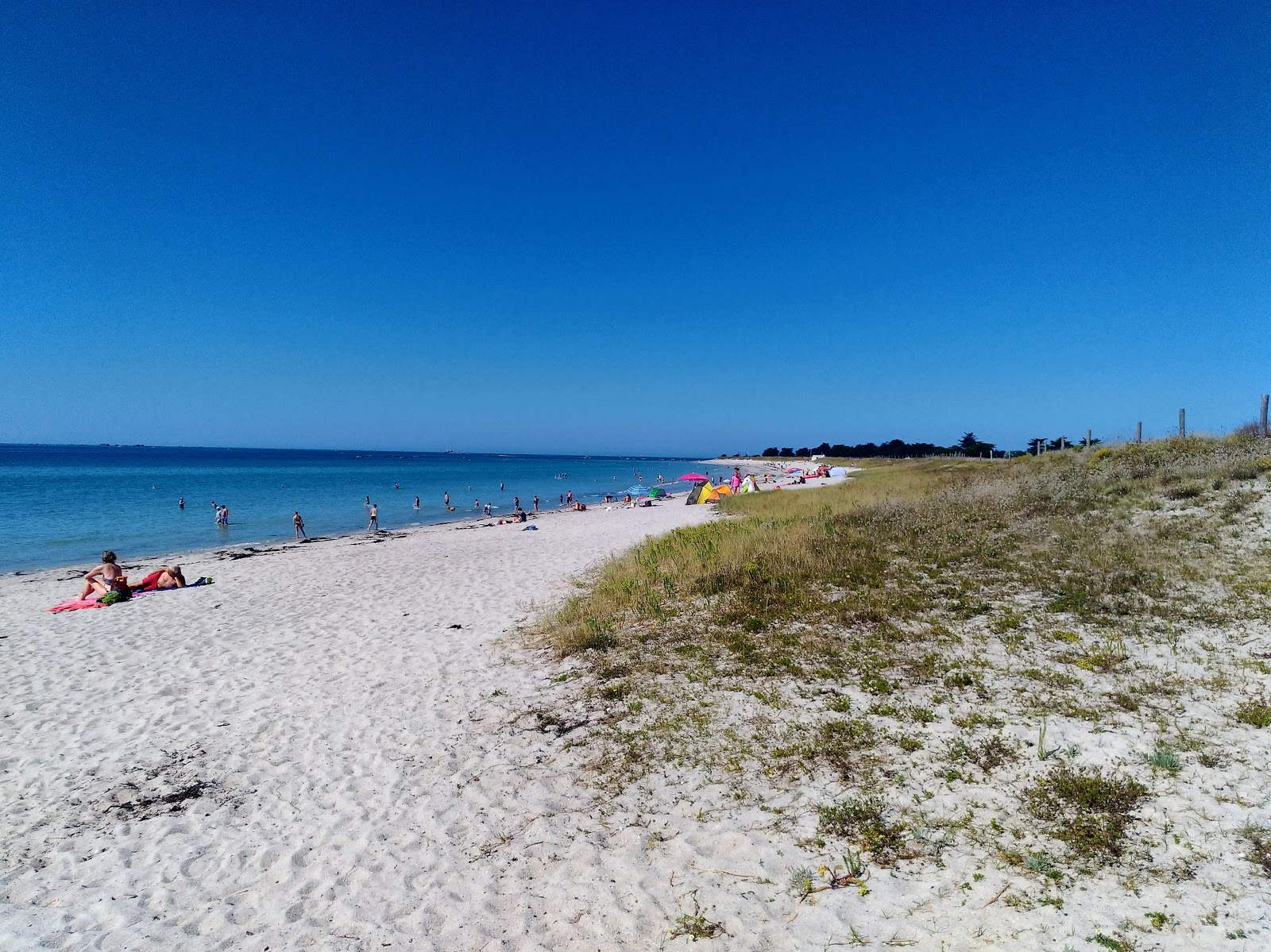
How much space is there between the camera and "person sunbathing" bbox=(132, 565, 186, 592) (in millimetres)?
14884

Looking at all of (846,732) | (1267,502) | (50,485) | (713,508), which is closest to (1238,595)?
(1267,502)

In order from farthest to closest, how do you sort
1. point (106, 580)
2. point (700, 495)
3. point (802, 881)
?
1. point (700, 495)
2. point (106, 580)
3. point (802, 881)

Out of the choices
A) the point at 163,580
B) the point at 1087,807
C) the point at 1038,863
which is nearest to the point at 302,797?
the point at 1038,863

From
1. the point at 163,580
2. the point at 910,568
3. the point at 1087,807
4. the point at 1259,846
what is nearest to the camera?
the point at 1259,846

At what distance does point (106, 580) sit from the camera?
14.2 meters

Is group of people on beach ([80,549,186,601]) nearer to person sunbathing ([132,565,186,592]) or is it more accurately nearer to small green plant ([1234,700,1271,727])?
person sunbathing ([132,565,186,592])

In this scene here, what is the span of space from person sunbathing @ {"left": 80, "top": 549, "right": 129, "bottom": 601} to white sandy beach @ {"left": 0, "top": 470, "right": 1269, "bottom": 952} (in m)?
5.18

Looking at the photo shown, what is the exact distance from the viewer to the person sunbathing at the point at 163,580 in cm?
1488

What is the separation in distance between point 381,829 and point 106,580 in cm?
1422

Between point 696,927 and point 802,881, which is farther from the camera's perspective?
point 802,881

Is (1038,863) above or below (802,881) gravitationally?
above

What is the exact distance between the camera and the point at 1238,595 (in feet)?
24.1

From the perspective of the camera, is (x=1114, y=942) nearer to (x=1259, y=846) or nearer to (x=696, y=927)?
(x=1259, y=846)

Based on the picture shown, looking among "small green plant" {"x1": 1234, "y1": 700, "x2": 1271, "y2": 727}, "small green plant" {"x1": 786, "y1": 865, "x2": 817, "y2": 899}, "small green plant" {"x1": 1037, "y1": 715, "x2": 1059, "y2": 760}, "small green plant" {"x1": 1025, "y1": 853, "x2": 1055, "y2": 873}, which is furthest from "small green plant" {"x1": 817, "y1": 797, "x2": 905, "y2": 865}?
"small green plant" {"x1": 1234, "y1": 700, "x2": 1271, "y2": 727}
